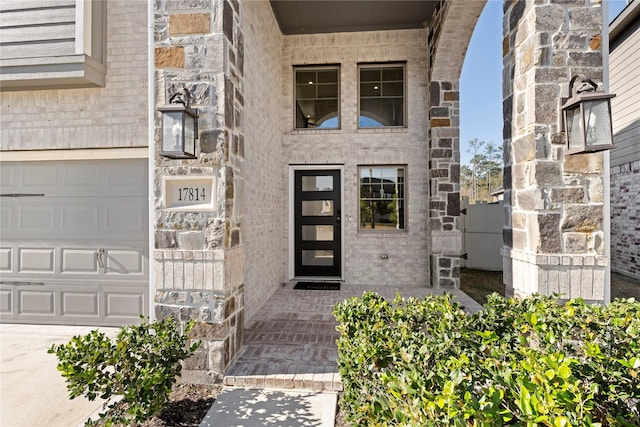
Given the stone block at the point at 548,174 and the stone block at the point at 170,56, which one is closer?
the stone block at the point at 548,174

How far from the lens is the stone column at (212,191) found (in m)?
2.34

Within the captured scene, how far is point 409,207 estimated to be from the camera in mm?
5262

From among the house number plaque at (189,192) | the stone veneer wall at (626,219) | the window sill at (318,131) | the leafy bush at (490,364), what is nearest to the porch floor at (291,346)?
the leafy bush at (490,364)

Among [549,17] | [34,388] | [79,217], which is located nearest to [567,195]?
[549,17]

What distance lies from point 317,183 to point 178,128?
3.39m

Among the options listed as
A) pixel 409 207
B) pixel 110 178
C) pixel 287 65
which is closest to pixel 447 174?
pixel 409 207

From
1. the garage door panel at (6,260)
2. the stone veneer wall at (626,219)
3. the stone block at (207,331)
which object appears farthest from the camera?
the stone veneer wall at (626,219)

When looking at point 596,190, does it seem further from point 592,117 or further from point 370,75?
point 370,75

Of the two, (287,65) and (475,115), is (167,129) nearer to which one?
(287,65)

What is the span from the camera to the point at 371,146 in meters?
5.29

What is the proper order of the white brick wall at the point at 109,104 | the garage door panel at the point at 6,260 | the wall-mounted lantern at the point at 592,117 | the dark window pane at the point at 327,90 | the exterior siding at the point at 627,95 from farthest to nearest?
1. the exterior siding at the point at 627,95
2. the dark window pane at the point at 327,90
3. the garage door panel at the point at 6,260
4. the white brick wall at the point at 109,104
5. the wall-mounted lantern at the point at 592,117

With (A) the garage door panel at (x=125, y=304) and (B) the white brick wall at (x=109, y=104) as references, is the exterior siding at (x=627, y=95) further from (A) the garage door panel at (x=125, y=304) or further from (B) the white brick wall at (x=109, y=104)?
(A) the garage door panel at (x=125, y=304)

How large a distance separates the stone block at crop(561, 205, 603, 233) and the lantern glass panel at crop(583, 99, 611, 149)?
45 cm

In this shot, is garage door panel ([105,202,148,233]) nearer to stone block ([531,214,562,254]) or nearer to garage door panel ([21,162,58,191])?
garage door panel ([21,162,58,191])
